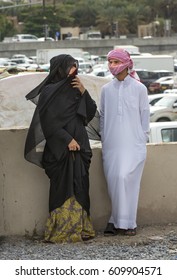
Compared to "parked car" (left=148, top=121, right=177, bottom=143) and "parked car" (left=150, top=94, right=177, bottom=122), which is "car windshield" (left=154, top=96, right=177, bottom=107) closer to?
"parked car" (left=150, top=94, right=177, bottom=122)

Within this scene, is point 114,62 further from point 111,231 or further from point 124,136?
point 111,231

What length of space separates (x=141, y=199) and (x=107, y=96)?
105 cm

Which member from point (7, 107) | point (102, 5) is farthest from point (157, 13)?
point (7, 107)

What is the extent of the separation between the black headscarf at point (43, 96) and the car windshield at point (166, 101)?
19.9 meters

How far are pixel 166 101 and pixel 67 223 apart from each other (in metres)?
20.9

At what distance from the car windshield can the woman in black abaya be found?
19.9 metres

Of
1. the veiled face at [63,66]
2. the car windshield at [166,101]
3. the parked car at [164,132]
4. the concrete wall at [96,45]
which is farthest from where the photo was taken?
the concrete wall at [96,45]

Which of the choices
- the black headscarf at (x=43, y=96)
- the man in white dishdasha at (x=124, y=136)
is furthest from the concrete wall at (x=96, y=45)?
the black headscarf at (x=43, y=96)

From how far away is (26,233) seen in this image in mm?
6582

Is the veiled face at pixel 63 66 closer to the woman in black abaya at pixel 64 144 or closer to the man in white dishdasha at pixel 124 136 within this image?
the woman in black abaya at pixel 64 144

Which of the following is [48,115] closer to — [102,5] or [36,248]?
[36,248]

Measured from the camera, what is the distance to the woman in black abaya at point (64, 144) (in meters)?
6.05

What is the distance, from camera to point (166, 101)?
87.5 feet

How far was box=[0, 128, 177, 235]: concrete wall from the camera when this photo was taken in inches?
255
